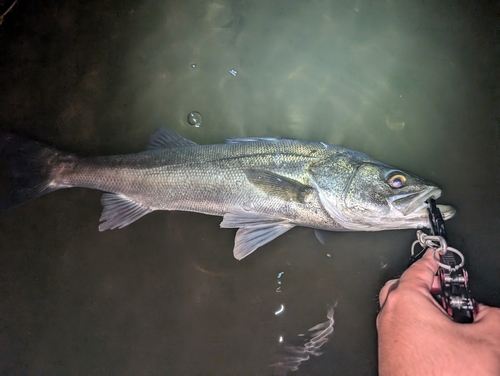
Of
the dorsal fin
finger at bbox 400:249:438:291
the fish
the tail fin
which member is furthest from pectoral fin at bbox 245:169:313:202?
the tail fin

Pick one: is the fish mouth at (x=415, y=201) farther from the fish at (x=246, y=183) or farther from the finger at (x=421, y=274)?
the finger at (x=421, y=274)

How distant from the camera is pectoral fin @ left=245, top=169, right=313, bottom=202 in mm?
2432

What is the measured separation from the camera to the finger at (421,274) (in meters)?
2.05

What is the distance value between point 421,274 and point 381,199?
22.9 inches

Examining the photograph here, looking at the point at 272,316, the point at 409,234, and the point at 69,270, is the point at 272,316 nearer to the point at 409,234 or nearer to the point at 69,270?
the point at 409,234

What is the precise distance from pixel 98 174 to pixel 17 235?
4.22ft

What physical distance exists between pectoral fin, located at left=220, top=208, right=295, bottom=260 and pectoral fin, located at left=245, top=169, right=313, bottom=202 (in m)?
0.22

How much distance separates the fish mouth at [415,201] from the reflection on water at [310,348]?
1268 mm

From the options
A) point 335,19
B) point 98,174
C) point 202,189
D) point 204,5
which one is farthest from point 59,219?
point 335,19

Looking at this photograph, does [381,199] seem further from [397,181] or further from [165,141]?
[165,141]

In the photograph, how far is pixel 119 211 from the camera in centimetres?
277

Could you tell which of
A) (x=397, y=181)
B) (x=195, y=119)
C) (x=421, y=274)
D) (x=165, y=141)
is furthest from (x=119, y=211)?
(x=421, y=274)

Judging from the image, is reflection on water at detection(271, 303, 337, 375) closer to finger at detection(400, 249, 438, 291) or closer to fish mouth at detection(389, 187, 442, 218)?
finger at detection(400, 249, 438, 291)

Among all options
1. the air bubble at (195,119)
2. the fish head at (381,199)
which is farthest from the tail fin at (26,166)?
the fish head at (381,199)
